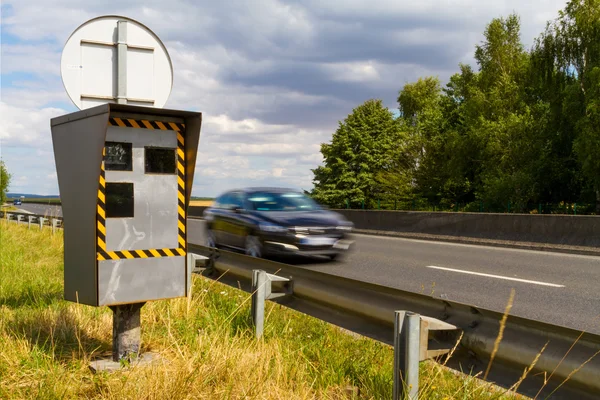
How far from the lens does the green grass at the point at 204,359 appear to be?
3.71 metres

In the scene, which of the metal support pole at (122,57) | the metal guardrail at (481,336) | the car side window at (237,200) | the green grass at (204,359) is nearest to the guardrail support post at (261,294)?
the green grass at (204,359)

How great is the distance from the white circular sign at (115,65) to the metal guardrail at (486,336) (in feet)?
7.68

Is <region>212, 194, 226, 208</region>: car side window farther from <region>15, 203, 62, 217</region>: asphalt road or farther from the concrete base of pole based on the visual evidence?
the concrete base of pole

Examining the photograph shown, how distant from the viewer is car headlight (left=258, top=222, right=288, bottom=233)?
1162cm

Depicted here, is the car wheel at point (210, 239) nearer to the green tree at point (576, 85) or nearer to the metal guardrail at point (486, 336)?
the metal guardrail at point (486, 336)

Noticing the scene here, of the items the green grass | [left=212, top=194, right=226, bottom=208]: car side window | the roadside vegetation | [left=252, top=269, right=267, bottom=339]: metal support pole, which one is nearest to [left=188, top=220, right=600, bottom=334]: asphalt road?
[left=212, top=194, right=226, bottom=208]: car side window

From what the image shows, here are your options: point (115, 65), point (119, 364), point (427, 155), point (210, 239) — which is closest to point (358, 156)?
point (427, 155)

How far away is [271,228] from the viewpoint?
11688 millimetres

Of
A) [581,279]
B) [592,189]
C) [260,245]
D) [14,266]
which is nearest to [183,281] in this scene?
[14,266]

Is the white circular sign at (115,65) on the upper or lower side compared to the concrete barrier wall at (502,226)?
upper

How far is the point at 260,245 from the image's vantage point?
38.7 feet

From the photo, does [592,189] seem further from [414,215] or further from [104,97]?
[104,97]

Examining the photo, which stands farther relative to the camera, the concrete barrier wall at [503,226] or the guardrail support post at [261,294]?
the concrete barrier wall at [503,226]

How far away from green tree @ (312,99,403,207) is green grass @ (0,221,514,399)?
54.2m
